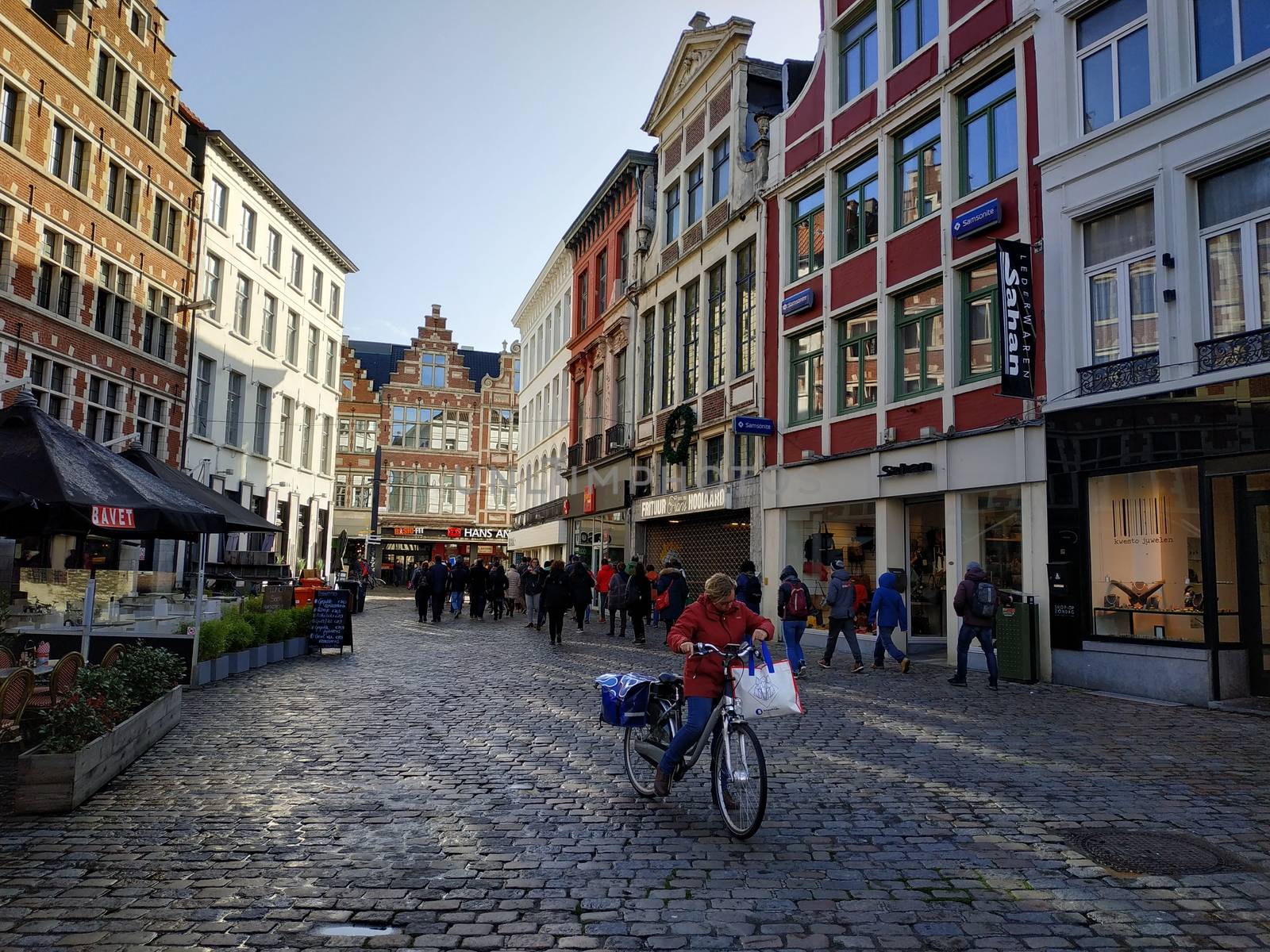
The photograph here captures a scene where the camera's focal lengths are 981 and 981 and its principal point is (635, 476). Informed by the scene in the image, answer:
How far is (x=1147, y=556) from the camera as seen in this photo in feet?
42.7

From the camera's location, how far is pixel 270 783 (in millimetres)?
7031

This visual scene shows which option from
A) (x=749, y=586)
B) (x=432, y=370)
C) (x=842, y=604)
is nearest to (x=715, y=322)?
(x=749, y=586)

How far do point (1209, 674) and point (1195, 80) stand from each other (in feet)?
24.7

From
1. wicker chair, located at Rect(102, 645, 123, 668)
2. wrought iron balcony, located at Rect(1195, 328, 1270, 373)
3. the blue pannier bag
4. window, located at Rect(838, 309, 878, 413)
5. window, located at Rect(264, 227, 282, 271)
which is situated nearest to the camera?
the blue pannier bag

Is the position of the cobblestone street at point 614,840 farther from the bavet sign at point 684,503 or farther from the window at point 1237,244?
the bavet sign at point 684,503

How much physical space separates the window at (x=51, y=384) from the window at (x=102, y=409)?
2.80 ft

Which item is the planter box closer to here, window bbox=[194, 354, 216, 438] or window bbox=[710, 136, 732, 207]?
window bbox=[710, 136, 732, 207]

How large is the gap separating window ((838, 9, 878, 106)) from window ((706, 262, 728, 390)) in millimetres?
5938

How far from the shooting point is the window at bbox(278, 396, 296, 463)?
131 feet

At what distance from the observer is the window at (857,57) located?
65.7ft

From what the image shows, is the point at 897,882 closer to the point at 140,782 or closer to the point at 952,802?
the point at 952,802

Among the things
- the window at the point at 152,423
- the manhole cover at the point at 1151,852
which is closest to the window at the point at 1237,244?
the manhole cover at the point at 1151,852

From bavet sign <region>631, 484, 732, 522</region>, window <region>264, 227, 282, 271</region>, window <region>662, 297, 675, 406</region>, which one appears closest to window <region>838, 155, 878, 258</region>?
bavet sign <region>631, 484, 732, 522</region>

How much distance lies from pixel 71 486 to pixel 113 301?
2171 cm
